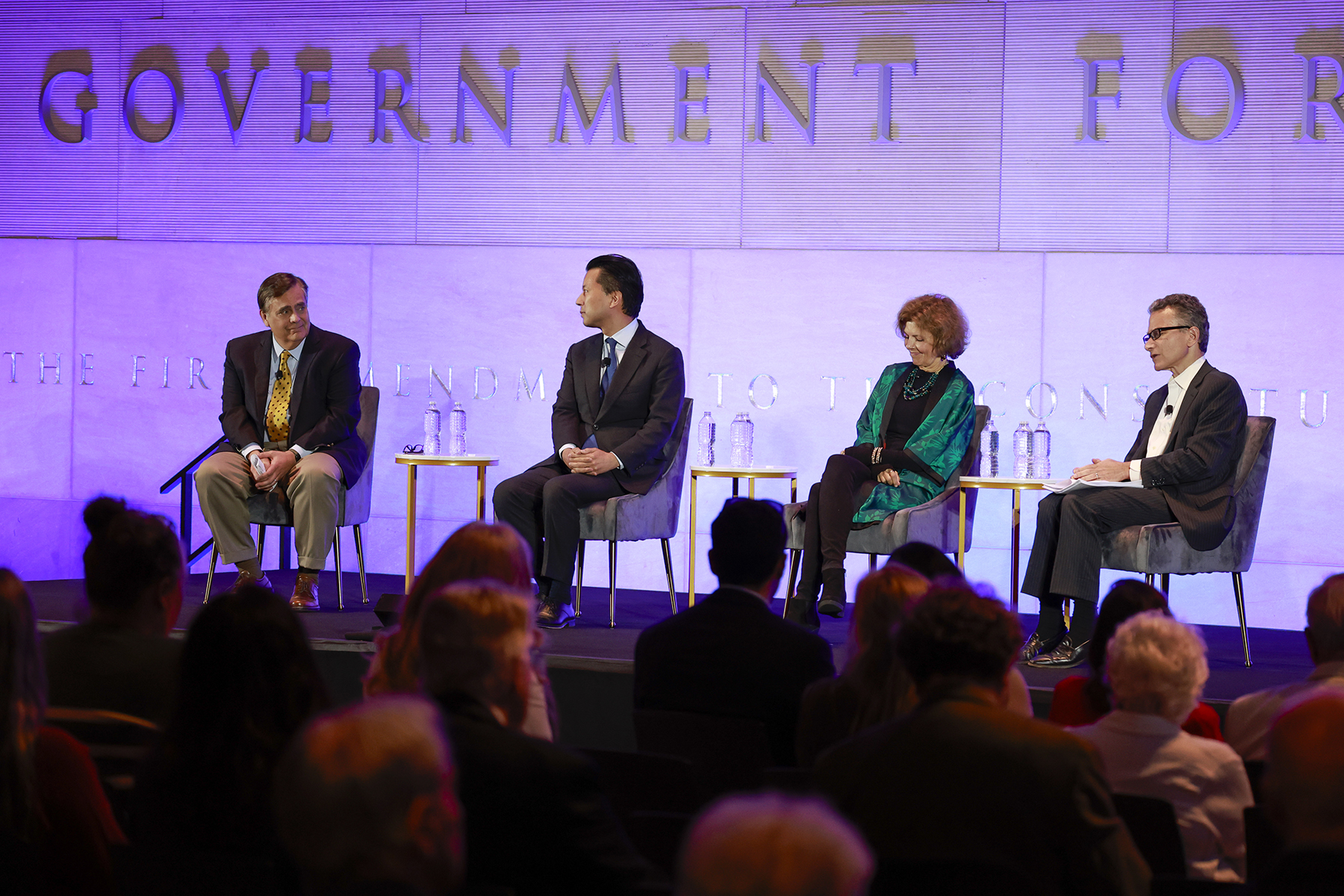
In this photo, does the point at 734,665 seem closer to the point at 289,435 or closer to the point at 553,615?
the point at 553,615

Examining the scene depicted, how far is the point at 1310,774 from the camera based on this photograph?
1.44 meters

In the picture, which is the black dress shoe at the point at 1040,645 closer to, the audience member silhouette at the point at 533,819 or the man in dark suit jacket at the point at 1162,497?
the man in dark suit jacket at the point at 1162,497

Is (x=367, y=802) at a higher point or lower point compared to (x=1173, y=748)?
higher

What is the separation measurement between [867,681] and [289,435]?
3734mm

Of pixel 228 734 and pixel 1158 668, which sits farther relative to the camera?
pixel 1158 668

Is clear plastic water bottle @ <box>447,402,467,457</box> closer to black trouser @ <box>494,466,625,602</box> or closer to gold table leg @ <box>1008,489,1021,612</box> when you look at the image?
black trouser @ <box>494,466,625,602</box>

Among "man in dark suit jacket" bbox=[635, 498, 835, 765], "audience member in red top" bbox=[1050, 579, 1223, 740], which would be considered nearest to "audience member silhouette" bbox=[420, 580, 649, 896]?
"man in dark suit jacket" bbox=[635, 498, 835, 765]

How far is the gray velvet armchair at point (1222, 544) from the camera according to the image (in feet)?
14.8

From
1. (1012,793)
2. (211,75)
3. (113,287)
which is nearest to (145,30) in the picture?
(211,75)

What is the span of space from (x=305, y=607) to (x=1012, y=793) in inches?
154

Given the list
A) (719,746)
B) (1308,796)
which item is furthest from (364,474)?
(1308,796)

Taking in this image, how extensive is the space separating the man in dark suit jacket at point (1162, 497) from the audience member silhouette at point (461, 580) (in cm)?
237

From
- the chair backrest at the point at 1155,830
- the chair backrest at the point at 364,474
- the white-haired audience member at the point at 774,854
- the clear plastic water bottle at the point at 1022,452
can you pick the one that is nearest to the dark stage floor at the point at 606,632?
the chair backrest at the point at 364,474

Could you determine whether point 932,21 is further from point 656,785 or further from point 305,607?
point 656,785
